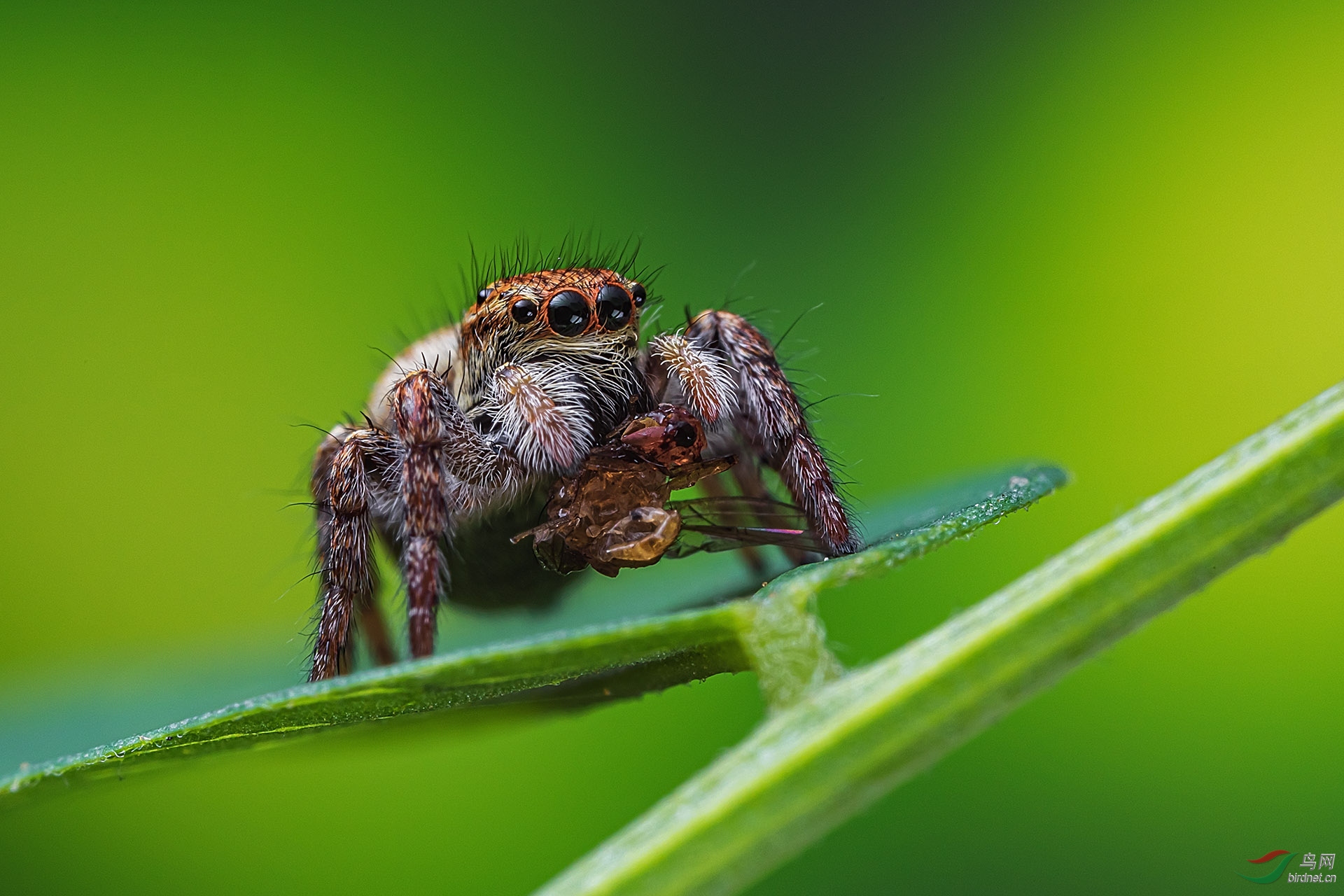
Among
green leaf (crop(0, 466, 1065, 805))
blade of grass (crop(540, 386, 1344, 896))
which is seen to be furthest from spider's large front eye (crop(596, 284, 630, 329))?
blade of grass (crop(540, 386, 1344, 896))

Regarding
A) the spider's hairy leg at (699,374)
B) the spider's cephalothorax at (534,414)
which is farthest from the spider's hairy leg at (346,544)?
the spider's hairy leg at (699,374)

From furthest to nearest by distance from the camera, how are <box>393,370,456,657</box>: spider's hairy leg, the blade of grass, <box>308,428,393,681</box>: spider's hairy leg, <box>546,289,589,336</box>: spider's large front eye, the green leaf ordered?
<box>546,289,589,336</box>: spider's large front eye
<box>308,428,393,681</box>: spider's hairy leg
<box>393,370,456,657</box>: spider's hairy leg
the green leaf
the blade of grass

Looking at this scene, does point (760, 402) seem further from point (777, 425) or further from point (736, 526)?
point (736, 526)

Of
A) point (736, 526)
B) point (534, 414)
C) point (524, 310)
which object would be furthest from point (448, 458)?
point (736, 526)

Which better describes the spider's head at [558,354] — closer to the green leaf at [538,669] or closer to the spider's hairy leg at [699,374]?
the spider's hairy leg at [699,374]

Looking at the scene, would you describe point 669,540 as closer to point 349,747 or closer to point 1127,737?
point 349,747

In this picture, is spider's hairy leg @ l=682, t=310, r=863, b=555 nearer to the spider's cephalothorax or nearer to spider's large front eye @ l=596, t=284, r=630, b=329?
the spider's cephalothorax
